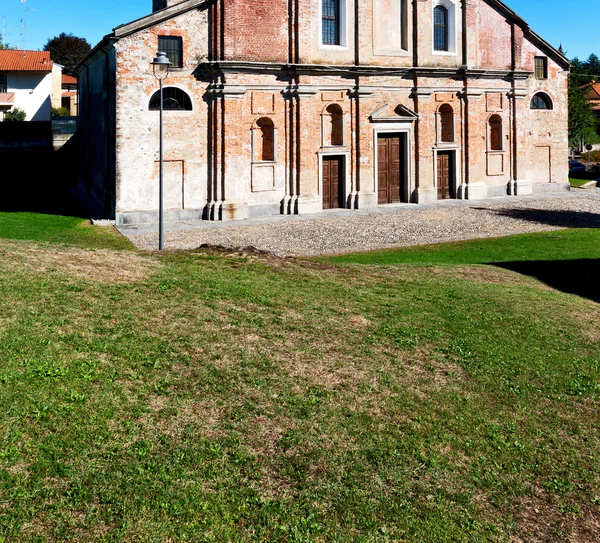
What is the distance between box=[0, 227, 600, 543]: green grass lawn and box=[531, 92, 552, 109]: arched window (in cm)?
2450

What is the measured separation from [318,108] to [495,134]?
10097mm

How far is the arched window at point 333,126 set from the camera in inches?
1133

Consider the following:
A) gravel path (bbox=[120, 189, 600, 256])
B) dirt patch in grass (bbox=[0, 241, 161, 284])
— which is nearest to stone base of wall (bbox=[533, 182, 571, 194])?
gravel path (bbox=[120, 189, 600, 256])

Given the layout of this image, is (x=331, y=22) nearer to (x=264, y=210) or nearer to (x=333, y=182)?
(x=333, y=182)

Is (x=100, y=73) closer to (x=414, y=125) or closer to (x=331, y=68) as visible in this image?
(x=331, y=68)

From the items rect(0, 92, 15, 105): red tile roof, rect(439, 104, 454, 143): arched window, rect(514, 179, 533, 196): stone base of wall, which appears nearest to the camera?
rect(439, 104, 454, 143): arched window

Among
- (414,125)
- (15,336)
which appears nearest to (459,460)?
(15,336)

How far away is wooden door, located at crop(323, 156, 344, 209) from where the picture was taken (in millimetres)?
29047

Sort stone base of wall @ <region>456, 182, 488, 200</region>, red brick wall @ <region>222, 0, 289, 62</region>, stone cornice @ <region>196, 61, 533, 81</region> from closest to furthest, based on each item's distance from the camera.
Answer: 1. stone cornice @ <region>196, 61, 533, 81</region>
2. red brick wall @ <region>222, 0, 289, 62</region>
3. stone base of wall @ <region>456, 182, 488, 200</region>

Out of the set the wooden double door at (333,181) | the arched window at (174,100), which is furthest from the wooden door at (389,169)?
the arched window at (174,100)

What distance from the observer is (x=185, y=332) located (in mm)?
9484

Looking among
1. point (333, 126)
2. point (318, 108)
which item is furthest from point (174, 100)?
point (333, 126)

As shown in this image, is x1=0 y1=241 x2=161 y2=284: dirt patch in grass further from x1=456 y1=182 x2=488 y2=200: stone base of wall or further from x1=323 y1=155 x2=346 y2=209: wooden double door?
x1=456 y1=182 x2=488 y2=200: stone base of wall

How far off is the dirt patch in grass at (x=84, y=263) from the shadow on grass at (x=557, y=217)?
17.4 metres
